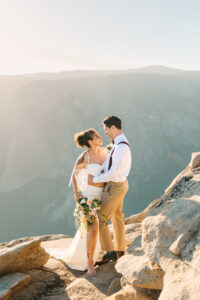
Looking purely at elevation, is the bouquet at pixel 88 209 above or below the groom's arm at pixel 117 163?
below

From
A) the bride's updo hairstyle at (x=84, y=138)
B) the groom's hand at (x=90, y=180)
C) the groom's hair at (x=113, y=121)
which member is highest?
the groom's hair at (x=113, y=121)

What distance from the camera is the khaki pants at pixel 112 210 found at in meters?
4.76

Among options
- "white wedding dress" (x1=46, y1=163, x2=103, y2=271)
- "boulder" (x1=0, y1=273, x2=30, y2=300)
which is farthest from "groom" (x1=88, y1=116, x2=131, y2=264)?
"boulder" (x1=0, y1=273, x2=30, y2=300)

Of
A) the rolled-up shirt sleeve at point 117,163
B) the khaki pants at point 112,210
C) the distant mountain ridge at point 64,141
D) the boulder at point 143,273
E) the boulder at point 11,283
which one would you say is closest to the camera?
the boulder at point 143,273

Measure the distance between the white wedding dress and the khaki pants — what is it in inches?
7.4

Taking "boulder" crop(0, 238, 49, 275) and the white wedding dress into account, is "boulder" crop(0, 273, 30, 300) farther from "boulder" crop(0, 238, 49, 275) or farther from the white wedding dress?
the white wedding dress

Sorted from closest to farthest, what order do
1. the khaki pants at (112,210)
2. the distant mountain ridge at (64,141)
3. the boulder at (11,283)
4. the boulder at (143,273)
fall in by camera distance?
the boulder at (143,273), the boulder at (11,283), the khaki pants at (112,210), the distant mountain ridge at (64,141)

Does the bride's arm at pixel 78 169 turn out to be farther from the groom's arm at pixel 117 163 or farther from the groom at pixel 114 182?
the groom's arm at pixel 117 163

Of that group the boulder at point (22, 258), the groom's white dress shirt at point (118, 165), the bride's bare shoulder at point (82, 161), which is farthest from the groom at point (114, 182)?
the boulder at point (22, 258)

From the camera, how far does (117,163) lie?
450cm

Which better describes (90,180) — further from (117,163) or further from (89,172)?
(117,163)

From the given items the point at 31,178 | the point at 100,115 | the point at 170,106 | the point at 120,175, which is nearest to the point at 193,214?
the point at 120,175

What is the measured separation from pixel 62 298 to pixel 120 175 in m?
2.12

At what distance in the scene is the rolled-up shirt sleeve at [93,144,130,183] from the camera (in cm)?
449
